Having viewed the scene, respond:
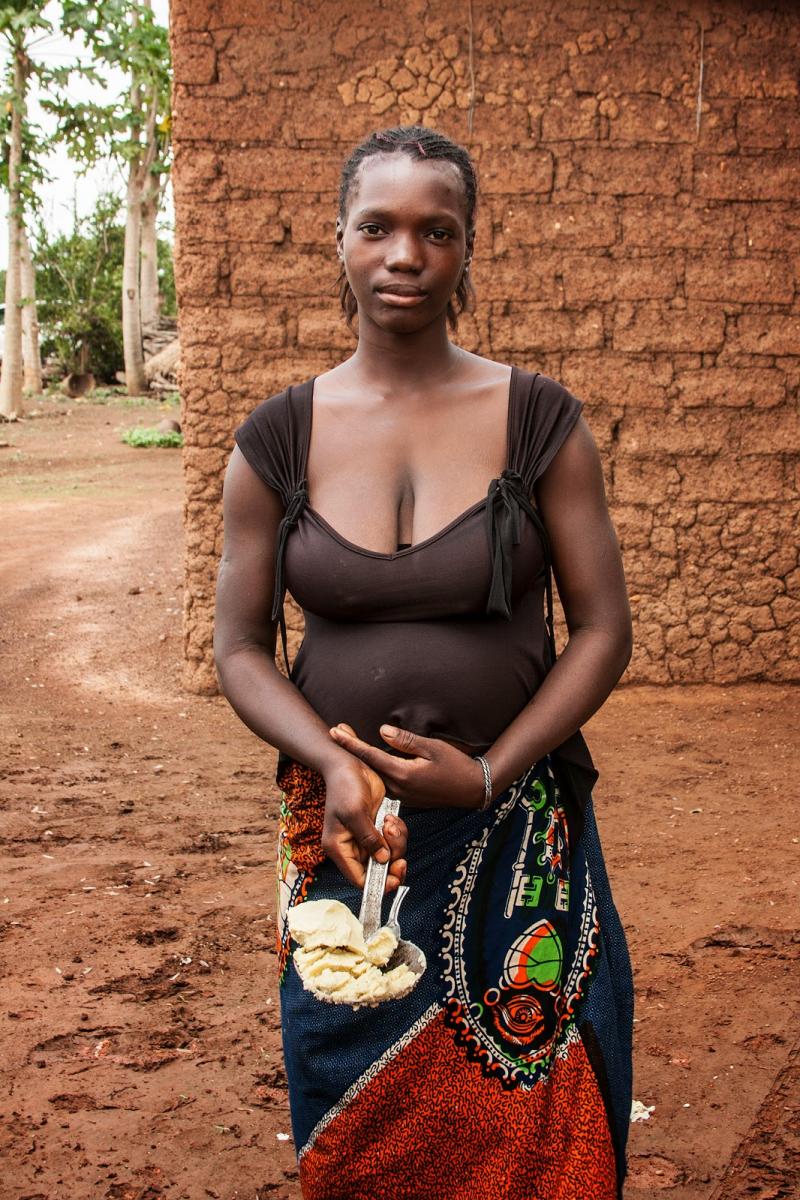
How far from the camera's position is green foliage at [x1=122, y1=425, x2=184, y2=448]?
51.1 feet

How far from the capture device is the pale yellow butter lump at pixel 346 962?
1.77m

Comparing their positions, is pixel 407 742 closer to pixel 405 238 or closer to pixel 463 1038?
pixel 463 1038

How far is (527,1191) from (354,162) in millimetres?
1552

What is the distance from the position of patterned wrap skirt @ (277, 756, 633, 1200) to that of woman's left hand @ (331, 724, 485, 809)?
0.15m

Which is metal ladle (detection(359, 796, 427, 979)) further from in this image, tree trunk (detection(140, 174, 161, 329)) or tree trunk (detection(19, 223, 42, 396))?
tree trunk (detection(140, 174, 161, 329))

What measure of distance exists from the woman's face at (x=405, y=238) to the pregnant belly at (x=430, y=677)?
443 mm

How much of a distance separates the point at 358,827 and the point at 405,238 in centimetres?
81

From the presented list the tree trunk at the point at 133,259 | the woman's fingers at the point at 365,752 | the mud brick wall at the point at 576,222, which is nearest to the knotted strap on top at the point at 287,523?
the woman's fingers at the point at 365,752

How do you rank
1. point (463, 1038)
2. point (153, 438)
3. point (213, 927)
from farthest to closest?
point (153, 438)
point (213, 927)
point (463, 1038)

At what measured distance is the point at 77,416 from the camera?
Answer: 19516mm

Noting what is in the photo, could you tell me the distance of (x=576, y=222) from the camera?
236 inches

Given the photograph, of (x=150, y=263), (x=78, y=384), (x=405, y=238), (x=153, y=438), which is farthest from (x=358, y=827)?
(x=150, y=263)

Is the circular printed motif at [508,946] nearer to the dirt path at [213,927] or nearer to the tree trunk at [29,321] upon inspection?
the dirt path at [213,927]

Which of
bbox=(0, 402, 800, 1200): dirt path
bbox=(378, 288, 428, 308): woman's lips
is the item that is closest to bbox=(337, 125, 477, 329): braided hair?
bbox=(378, 288, 428, 308): woman's lips
